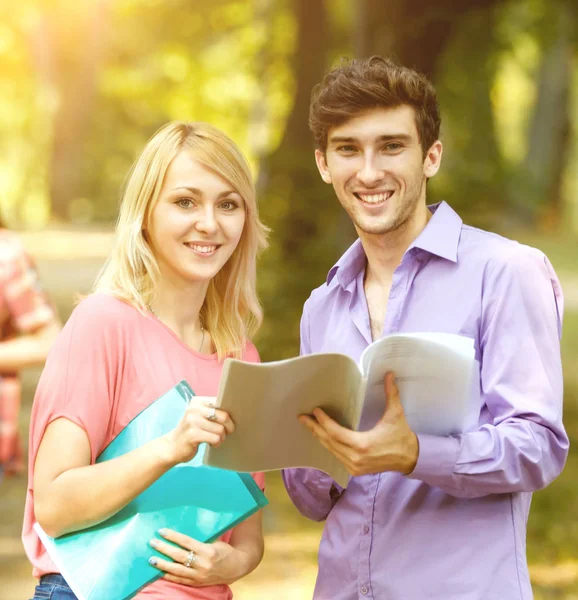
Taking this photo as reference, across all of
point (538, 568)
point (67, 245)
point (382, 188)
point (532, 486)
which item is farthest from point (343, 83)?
point (67, 245)

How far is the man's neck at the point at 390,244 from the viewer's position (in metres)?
2.75

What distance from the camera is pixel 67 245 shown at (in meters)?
17.2

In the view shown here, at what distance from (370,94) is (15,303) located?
2040 mm

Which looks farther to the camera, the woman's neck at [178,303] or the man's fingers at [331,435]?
the woman's neck at [178,303]

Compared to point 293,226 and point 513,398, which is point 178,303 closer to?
point 513,398

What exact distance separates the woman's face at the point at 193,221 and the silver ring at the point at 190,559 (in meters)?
0.68

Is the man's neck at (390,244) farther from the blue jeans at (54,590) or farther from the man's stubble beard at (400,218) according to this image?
the blue jeans at (54,590)

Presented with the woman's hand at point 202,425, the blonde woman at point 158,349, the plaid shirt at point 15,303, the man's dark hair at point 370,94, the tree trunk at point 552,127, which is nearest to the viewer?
the woman's hand at point 202,425

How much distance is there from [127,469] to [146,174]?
74 cm

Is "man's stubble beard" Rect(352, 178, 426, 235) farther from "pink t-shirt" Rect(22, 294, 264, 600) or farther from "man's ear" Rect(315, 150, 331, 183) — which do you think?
"pink t-shirt" Rect(22, 294, 264, 600)

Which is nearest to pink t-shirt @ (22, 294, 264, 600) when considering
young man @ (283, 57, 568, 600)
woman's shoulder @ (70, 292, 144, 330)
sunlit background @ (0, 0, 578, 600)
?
woman's shoulder @ (70, 292, 144, 330)

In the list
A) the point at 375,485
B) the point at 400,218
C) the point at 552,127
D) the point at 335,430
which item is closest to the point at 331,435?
the point at 335,430

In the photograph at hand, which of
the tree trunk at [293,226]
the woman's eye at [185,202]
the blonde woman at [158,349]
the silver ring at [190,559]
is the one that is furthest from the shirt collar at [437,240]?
the tree trunk at [293,226]

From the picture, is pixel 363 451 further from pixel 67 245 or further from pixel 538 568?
pixel 67 245
